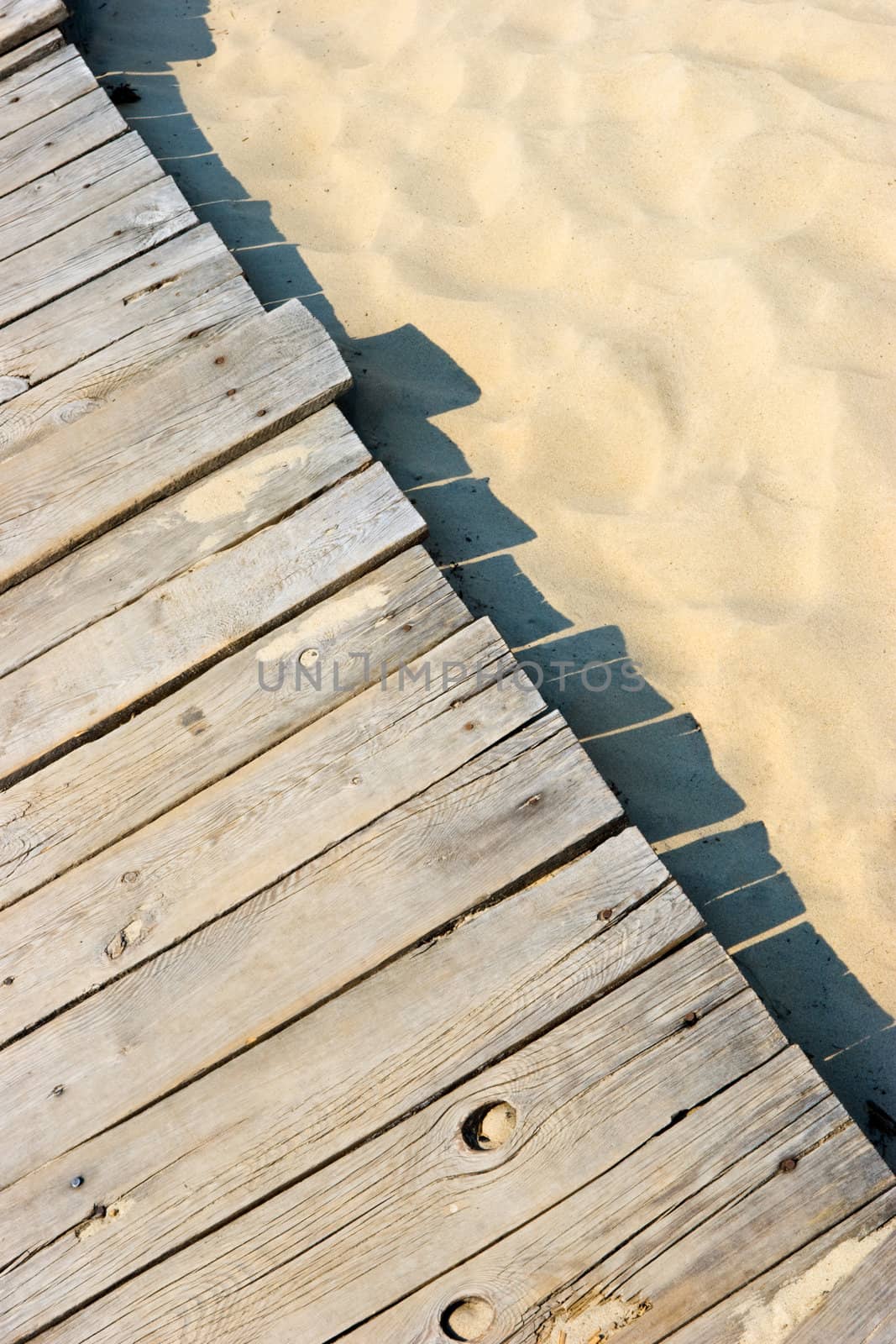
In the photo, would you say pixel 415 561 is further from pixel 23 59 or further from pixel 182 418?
pixel 23 59

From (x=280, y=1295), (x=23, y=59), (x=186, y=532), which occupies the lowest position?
(x=280, y=1295)

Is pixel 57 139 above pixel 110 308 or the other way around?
above

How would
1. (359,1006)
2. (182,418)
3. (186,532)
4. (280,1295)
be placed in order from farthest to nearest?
(182,418)
(186,532)
(359,1006)
(280,1295)

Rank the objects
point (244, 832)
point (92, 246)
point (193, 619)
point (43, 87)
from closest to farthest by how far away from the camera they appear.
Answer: point (244, 832) < point (193, 619) < point (92, 246) < point (43, 87)

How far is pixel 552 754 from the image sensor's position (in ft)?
6.49

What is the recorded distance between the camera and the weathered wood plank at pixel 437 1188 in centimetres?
163

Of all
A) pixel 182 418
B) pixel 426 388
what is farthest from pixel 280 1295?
pixel 426 388

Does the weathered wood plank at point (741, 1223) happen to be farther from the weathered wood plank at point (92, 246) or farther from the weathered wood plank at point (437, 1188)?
the weathered wood plank at point (92, 246)

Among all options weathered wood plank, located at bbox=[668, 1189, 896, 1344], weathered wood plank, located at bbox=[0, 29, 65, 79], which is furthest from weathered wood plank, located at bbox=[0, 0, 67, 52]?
weathered wood plank, located at bbox=[668, 1189, 896, 1344]

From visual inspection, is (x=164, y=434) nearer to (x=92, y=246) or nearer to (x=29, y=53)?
(x=92, y=246)

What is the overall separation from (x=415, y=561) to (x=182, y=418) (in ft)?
2.46

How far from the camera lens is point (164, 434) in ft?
8.15

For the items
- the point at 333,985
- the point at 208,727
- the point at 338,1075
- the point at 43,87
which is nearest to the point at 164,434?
the point at 208,727

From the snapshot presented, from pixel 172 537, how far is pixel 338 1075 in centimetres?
126
